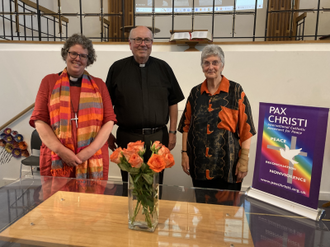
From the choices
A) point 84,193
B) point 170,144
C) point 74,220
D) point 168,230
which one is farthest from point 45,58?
point 168,230

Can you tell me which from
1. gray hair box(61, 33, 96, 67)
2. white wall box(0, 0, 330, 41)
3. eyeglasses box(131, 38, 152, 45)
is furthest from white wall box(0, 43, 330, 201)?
white wall box(0, 0, 330, 41)

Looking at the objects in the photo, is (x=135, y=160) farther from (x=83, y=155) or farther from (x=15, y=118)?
(x=15, y=118)

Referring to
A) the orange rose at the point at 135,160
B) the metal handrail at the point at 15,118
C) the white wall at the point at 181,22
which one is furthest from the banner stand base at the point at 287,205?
the white wall at the point at 181,22

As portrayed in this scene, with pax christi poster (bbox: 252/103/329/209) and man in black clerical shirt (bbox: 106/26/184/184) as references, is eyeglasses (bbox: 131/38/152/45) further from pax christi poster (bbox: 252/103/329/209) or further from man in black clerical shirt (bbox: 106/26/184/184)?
pax christi poster (bbox: 252/103/329/209)

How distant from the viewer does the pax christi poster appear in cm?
105

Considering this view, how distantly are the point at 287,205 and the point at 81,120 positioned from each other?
131 centimetres

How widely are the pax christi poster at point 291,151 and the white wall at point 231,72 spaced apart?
6.18ft

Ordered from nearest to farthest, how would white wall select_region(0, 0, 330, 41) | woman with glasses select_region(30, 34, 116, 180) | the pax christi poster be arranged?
the pax christi poster, woman with glasses select_region(30, 34, 116, 180), white wall select_region(0, 0, 330, 41)

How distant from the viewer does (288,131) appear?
44.7 inches

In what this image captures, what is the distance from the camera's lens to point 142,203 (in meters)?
1.02

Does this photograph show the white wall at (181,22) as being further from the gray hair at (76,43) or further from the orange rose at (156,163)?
the orange rose at (156,163)

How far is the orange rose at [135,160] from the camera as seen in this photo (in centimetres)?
93

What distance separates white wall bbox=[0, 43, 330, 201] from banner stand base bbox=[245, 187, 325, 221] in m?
1.81

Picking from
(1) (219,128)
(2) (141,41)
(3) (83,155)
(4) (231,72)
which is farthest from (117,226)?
(4) (231,72)
